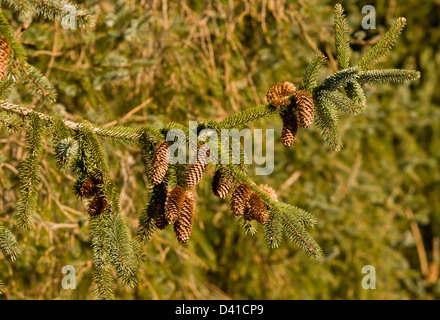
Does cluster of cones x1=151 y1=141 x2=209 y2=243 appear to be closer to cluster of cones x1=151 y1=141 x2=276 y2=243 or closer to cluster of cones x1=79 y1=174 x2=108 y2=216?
cluster of cones x1=151 y1=141 x2=276 y2=243

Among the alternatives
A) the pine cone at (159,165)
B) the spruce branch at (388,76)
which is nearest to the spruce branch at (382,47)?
the spruce branch at (388,76)

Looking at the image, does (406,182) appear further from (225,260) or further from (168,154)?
(168,154)

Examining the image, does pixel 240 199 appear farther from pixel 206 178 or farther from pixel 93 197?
pixel 206 178

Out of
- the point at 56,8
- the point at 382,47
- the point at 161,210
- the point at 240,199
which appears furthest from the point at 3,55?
the point at 382,47

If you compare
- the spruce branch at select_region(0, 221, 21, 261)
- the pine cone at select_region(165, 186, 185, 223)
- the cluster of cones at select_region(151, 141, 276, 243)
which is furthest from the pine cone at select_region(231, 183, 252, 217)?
the spruce branch at select_region(0, 221, 21, 261)

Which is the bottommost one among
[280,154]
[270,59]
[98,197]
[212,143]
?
[98,197]

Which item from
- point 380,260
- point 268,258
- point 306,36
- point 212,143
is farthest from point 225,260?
point 212,143
